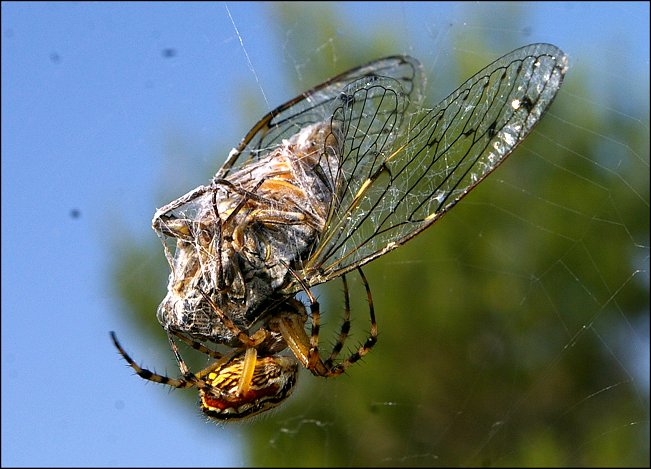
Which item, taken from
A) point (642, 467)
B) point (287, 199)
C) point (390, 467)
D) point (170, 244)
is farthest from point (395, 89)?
point (390, 467)

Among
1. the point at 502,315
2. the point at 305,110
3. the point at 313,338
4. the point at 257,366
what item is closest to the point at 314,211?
the point at 313,338

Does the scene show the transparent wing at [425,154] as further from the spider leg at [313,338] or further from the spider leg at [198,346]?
the spider leg at [198,346]

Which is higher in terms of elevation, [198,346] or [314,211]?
[314,211]

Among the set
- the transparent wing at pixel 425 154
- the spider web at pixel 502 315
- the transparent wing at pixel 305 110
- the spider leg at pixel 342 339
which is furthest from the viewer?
the spider web at pixel 502 315

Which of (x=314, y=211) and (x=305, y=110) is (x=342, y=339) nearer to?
(x=314, y=211)

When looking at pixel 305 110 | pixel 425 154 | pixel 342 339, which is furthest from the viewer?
pixel 305 110

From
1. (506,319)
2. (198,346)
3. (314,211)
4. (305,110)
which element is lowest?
(506,319)

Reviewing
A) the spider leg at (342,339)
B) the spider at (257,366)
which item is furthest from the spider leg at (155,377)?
the spider leg at (342,339)

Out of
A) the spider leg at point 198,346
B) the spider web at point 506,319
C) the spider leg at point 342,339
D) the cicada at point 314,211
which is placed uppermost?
the cicada at point 314,211
